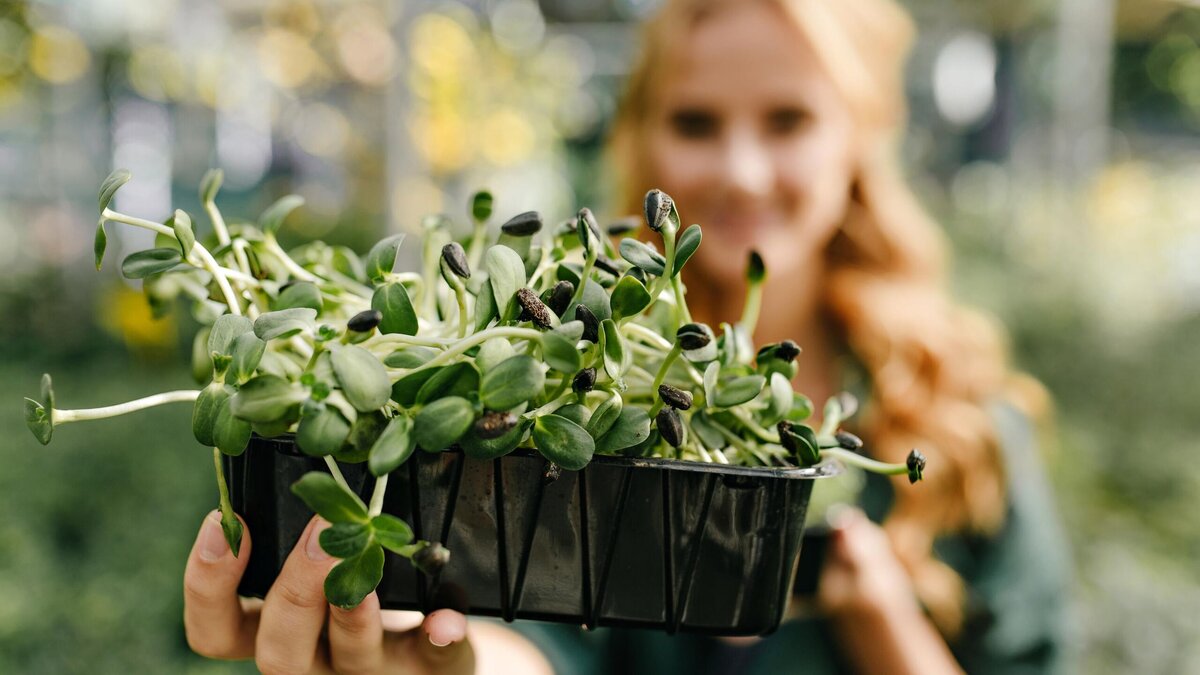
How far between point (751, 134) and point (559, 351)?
971 millimetres

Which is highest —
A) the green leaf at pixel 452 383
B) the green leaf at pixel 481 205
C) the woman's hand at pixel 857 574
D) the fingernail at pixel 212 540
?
the green leaf at pixel 481 205

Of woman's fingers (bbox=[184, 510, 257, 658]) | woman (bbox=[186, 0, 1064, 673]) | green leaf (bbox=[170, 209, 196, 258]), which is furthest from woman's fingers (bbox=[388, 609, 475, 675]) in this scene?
woman (bbox=[186, 0, 1064, 673])

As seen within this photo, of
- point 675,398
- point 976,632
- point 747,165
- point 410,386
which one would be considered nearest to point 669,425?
point 675,398

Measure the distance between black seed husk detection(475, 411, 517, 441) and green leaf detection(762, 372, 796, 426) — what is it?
157mm

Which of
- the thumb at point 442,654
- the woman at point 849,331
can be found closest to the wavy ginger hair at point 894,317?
the woman at point 849,331

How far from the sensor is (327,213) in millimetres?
4152

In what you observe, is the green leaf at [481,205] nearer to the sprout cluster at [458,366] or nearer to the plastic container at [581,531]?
the sprout cluster at [458,366]

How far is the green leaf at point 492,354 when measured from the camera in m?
0.39

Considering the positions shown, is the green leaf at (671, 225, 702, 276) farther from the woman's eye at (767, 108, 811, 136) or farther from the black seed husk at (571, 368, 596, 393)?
the woman's eye at (767, 108, 811, 136)

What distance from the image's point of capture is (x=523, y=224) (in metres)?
0.46

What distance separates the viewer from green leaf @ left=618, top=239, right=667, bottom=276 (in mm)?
431

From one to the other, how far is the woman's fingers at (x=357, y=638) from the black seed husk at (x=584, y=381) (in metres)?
0.19

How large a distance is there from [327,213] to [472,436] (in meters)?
4.02

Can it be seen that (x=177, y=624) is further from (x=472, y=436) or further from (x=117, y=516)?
(x=472, y=436)
